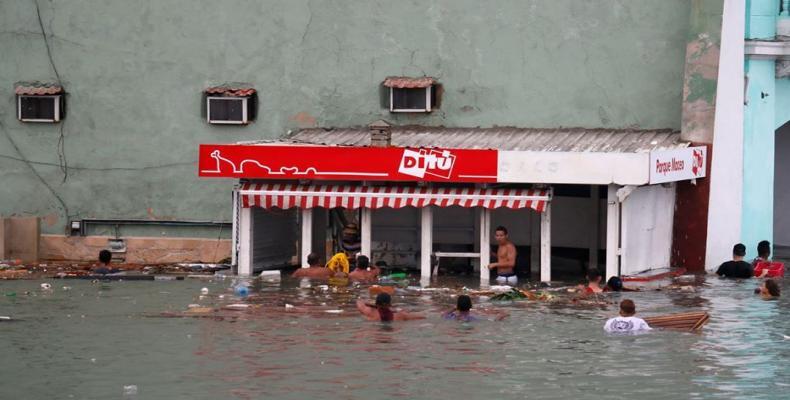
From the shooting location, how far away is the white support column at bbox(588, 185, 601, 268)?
3628 cm

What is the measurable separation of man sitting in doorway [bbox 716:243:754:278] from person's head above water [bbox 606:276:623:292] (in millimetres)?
3553

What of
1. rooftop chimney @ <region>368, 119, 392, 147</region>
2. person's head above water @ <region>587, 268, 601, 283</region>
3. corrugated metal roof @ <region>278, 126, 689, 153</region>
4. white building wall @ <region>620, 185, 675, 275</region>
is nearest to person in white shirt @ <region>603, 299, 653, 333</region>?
person's head above water @ <region>587, 268, 601, 283</region>

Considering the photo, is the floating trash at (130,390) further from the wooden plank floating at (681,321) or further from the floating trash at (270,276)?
the floating trash at (270,276)

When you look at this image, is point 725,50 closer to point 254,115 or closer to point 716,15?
point 716,15

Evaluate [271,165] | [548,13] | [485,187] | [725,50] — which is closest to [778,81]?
[725,50]

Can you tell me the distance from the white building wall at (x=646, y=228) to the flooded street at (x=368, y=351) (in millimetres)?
2303

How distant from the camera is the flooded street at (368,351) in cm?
2242

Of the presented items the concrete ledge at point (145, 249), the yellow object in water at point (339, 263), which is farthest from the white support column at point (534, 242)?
the concrete ledge at point (145, 249)

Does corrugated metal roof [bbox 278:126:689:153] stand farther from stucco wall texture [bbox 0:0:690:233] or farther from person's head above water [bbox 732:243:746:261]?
person's head above water [bbox 732:243:746:261]

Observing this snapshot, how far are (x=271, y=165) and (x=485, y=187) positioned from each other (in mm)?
4211

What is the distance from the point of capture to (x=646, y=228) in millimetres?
34812

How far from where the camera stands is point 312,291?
32344mm

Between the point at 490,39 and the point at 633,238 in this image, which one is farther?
the point at 490,39

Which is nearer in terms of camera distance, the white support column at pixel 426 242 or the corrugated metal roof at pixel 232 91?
the white support column at pixel 426 242
